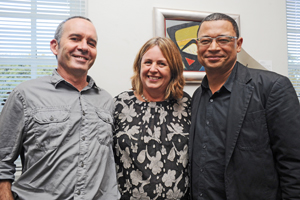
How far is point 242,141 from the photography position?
1232 millimetres

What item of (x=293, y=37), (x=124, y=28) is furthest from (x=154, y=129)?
(x=293, y=37)

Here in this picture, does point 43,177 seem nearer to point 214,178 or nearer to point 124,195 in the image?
point 124,195

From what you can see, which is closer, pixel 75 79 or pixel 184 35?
pixel 75 79

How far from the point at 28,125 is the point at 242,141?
1120mm

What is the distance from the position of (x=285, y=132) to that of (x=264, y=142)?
11 centimetres

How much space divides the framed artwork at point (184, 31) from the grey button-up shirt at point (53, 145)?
116cm

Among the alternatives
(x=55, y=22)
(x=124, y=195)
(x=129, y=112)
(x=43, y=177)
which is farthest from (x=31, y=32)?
(x=124, y=195)

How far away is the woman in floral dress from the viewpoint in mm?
1382

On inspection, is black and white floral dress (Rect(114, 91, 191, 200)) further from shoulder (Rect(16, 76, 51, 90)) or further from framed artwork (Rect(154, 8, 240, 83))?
framed artwork (Rect(154, 8, 240, 83))

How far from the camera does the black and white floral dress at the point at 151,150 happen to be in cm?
137

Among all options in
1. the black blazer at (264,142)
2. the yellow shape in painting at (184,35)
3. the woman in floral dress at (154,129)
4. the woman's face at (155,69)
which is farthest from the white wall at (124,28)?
the black blazer at (264,142)

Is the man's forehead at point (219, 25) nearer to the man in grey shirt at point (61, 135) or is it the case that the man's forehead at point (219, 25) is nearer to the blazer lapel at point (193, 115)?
the blazer lapel at point (193, 115)

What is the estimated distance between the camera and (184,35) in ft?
7.28

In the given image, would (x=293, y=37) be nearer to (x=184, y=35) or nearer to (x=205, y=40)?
(x=184, y=35)
